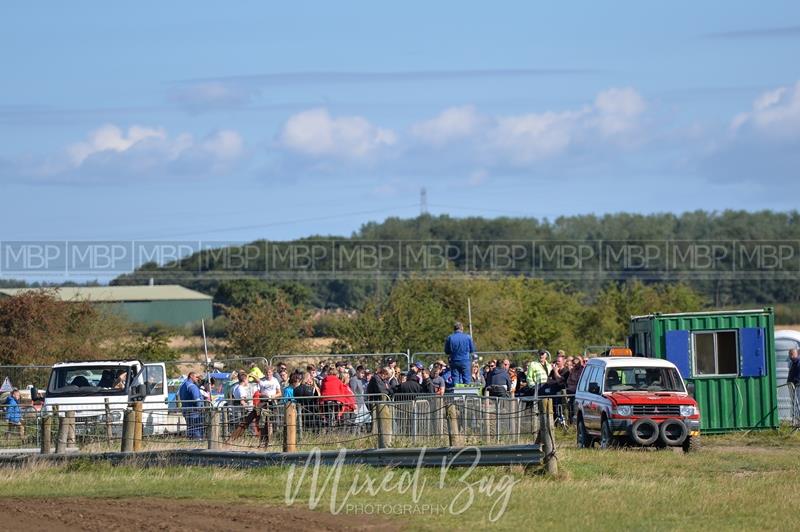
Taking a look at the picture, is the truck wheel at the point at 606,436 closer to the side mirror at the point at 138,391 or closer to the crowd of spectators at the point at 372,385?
the crowd of spectators at the point at 372,385

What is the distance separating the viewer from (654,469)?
18.7 m

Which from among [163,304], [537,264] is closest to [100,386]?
[163,304]

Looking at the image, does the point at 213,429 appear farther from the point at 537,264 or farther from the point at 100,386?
the point at 537,264

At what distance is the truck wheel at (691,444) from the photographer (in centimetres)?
2194

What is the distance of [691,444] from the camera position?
22000 millimetres

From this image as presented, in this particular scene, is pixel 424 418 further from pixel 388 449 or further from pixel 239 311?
pixel 239 311

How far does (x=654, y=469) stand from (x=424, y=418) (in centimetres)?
403

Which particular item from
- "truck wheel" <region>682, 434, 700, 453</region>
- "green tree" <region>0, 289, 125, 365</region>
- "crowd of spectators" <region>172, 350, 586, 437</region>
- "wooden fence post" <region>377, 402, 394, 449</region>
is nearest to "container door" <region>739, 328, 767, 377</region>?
"crowd of spectators" <region>172, 350, 586, 437</region>

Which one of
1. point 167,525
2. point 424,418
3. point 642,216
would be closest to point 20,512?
point 167,525

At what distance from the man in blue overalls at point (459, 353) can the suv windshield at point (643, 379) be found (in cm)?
386

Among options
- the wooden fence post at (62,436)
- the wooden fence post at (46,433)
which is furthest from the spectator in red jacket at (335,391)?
the wooden fence post at (46,433)

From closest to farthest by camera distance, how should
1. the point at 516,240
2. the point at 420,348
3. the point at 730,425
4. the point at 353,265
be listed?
1. the point at 730,425
2. the point at 420,348
3. the point at 353,265
4. the point at 516,240

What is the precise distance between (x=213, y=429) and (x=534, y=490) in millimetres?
6949

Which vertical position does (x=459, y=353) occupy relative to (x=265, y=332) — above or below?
below
